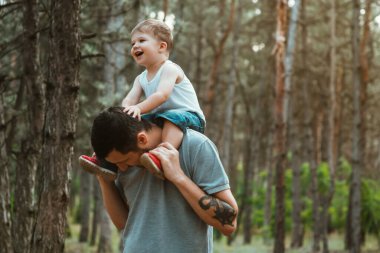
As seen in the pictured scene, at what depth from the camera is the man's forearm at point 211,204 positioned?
266 centimetres

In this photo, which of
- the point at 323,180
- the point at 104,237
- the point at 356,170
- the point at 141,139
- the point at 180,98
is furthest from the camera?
the point at 323,180

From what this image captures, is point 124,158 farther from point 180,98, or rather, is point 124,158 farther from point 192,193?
point 180,98

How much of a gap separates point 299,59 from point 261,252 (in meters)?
12.8

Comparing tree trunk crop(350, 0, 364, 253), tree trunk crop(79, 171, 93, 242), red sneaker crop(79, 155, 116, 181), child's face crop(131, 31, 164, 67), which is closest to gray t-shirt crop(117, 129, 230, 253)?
red sneaker crop(79, 155, 116, 181)

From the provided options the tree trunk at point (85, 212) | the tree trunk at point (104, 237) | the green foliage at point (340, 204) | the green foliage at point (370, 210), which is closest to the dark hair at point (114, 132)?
the tree trunk at point (104, 237)

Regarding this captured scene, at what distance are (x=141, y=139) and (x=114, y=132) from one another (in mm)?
141

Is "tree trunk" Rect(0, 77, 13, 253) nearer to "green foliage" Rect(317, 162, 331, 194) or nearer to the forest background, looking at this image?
the forest background

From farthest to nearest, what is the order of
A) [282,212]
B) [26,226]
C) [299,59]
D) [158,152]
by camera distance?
[299,59] < [282,212] < [26,226] < [158,152]

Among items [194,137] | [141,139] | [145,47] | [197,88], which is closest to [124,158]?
[141,139]

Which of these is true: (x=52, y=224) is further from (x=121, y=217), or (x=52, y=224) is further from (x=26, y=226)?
(x=26, y=226)

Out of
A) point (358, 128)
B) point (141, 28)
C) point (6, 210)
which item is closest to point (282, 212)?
point (358, 128)

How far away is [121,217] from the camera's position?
2992 millimetres

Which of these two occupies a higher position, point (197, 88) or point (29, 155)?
point (197, 88)

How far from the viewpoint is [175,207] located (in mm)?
2756
